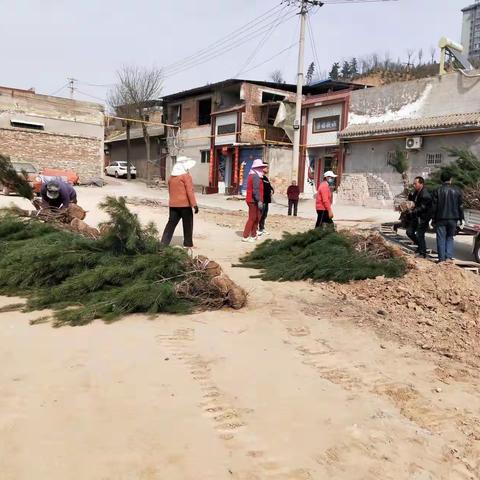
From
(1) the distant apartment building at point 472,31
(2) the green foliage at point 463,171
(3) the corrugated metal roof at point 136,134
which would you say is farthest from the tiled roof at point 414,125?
(1) the distant apartment building at point 472,31

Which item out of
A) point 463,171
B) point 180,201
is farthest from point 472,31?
point 180,201

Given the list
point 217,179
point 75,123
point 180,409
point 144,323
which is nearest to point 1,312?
point 144,323

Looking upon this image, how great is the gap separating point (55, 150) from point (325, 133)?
61.1ft

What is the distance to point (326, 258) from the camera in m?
7.34

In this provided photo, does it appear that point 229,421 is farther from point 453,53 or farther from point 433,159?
point 453,53

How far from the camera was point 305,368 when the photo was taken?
4.23 m

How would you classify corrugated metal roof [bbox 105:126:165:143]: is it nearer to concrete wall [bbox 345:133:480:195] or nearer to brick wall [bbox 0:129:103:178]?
brick wall [bbox 0:129:103:178]

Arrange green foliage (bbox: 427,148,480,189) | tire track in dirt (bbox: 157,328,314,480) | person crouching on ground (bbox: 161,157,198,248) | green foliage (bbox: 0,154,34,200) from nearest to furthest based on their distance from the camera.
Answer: tire track in dirt (bbox: 157,328,314,480) < green foliage (bbox: 0,154,34,200) < person crouching on ground (bbox: 161,157,198,248) < green foliage (bbox: 427,148,480,189)

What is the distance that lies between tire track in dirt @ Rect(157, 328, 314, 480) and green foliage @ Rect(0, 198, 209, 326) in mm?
926

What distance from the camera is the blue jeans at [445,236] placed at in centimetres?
870

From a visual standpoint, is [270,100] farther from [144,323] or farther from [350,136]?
[144,323]

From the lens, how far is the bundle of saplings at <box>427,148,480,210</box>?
32.0 feet

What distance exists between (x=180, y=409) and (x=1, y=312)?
300cm

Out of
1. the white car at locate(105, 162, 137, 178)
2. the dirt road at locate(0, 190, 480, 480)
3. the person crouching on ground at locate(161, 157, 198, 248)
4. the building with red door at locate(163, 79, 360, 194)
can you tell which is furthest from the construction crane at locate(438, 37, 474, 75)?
the white car at locate(105, 162, 137, 178)
